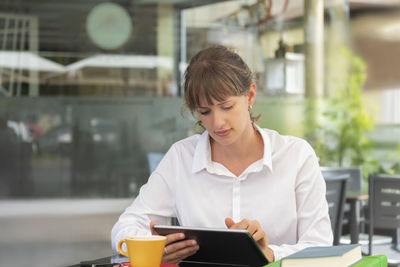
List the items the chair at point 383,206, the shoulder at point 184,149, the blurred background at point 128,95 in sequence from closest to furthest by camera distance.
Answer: the shoulder at point 184,149 → the chair at point 383,206 → the blurred background at point 128,95

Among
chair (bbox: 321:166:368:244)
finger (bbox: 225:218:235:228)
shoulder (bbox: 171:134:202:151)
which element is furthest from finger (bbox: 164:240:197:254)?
chair (bbox: 321:166:368:244)

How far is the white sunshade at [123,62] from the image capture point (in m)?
6.32

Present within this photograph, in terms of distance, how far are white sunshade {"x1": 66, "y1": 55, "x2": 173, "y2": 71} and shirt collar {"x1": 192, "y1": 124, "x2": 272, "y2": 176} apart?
4.57 meters

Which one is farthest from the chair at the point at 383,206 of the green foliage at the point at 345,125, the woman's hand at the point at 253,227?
the woman's hand at the point at 253,227

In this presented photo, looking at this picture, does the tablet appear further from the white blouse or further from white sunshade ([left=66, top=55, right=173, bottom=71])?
white sunshade ([left=66, top=55, right=173, bottom=71])

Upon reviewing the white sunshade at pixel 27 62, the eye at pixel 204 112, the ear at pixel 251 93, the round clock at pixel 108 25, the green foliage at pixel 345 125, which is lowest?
the green foliage at pixel 345 125

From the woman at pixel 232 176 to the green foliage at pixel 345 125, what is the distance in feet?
17.9

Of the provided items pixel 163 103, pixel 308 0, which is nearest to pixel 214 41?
pixel 163 103

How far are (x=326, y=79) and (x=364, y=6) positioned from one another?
39.0 inches

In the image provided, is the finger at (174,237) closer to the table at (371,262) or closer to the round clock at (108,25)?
the table at (371,262)

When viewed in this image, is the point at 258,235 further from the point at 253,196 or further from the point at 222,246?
the point at 253,196

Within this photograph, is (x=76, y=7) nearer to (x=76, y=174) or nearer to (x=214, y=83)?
(x=76, y=174)

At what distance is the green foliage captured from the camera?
729cm

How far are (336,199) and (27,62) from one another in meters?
3.40
